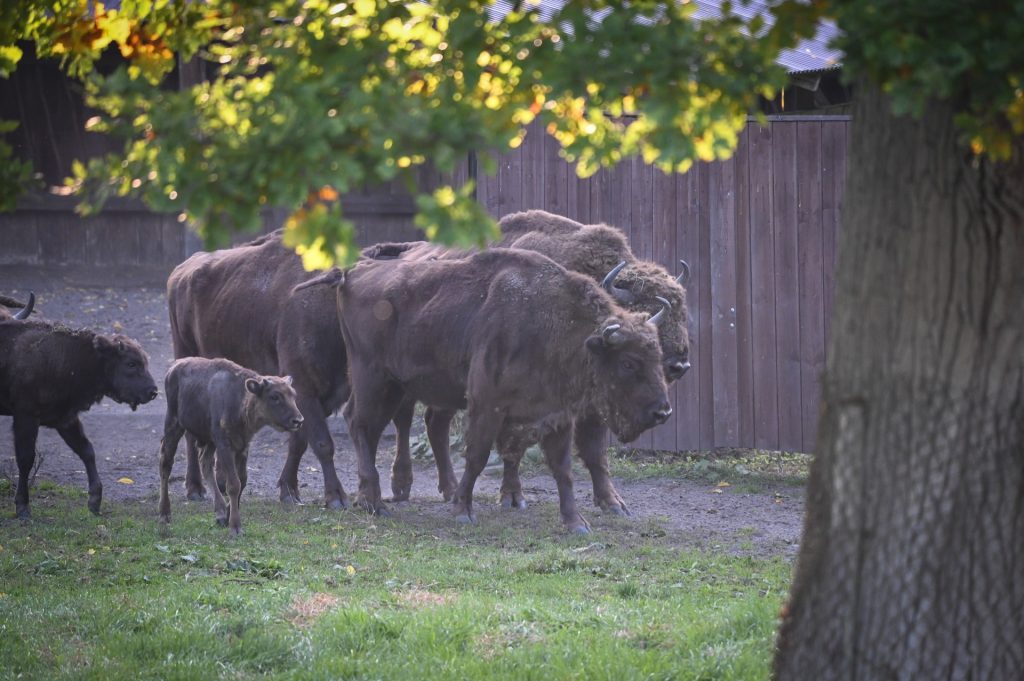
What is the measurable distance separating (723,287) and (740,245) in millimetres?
513

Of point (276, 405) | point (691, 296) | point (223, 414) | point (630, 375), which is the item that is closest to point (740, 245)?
point (691, 296)

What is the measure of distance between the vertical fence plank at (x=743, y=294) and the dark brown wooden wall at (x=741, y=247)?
0.01m

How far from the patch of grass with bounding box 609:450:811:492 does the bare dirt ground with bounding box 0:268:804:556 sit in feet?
0.86

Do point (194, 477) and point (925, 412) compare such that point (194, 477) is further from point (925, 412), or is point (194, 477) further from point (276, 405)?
point (925, 412)

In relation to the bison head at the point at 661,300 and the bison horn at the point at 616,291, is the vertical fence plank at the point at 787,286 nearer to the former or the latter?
the bison head at the point at 661,300

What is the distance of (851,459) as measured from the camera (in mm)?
4328

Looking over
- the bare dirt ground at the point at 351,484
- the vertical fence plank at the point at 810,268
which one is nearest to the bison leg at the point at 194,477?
the bare dirt ground at the point at 351,484

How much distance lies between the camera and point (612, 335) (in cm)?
1005

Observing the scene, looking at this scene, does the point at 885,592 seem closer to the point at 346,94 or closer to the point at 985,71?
the point at 985,71

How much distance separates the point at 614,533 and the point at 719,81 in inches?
271

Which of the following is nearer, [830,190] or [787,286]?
[830,190]

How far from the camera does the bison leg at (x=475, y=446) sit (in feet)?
34.5

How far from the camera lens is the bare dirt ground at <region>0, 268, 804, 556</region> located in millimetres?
10430

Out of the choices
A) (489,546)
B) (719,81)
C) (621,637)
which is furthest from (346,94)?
(489,546)
